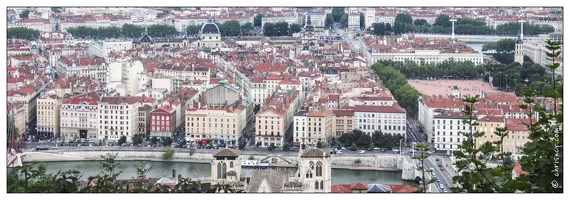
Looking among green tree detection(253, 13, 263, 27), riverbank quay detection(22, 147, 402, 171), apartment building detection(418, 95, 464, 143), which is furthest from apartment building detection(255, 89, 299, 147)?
green tree detection(253, 13, 263, 27)

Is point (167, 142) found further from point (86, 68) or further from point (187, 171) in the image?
point (86, 68)

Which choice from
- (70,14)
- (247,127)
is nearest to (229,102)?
(247,127)

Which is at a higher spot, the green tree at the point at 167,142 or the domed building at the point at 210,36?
the domed building at the point at 210,36

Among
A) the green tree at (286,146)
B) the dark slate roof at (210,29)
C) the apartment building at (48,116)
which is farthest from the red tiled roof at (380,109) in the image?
the dark slate roof at (210,29)

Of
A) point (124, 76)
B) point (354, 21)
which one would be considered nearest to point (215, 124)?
point (124, 76)

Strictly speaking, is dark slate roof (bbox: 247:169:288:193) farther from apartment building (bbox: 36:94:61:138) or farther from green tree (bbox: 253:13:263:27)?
green tree (bbox: 253:13:263:27)

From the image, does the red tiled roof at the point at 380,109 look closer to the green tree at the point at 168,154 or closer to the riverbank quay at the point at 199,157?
the riverbank quay at the point at 199,157

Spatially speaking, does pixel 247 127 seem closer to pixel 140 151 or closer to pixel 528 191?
pixel 140 151
